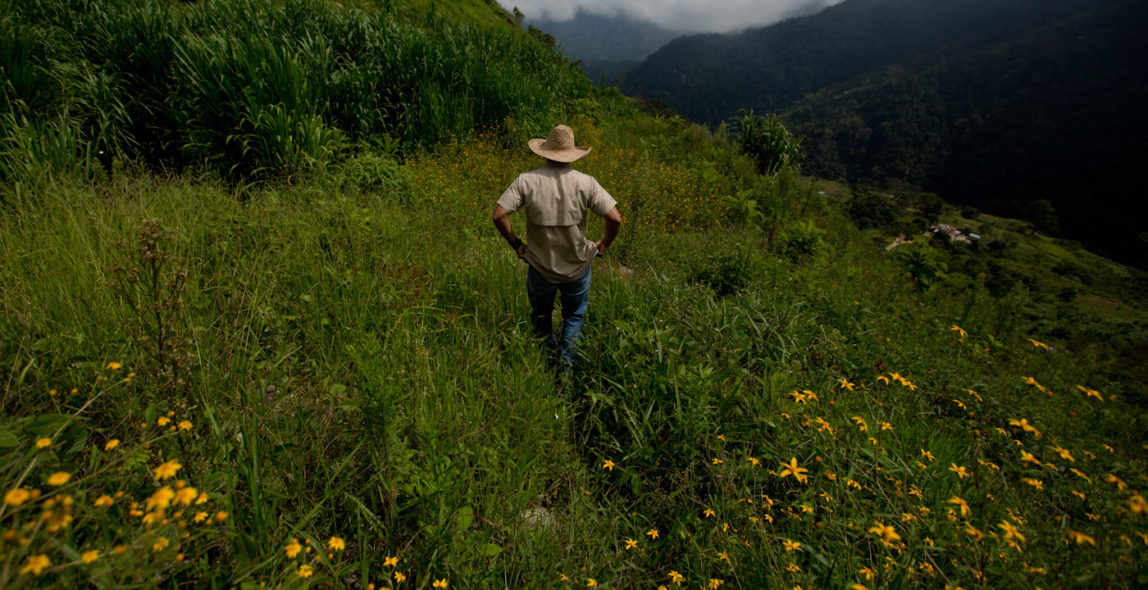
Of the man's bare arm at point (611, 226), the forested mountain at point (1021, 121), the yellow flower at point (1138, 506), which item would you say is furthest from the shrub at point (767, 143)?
the forested mountain at point (1021, 121)

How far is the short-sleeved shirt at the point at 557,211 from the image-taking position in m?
3.00

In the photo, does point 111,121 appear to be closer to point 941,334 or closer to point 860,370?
point 860,370

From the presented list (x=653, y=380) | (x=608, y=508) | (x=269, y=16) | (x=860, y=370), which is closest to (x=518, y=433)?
(x=608, y=508)

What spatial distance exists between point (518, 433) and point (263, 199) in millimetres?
4262

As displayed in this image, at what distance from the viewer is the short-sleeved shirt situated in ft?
9.83

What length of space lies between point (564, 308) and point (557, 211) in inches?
31.2

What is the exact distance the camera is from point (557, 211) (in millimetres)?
2998

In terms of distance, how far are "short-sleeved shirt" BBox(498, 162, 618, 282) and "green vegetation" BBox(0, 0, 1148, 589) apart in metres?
0.58

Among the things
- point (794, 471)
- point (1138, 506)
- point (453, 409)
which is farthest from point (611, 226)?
point (1138, 506)

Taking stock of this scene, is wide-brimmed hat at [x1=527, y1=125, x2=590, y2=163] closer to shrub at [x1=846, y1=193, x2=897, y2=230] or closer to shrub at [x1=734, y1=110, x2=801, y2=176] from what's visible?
shrub at [x1=734, y1=110, x2=801, y2=176]

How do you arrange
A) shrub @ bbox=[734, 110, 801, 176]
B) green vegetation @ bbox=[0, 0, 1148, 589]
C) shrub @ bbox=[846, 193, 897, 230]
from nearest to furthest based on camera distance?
green vegetation @ bbox=[0, 0, 1148, 589] → shrub @ bbox=[734, 110, 801, 176] → shrub @ bbox=[846, 193, 897, 230]

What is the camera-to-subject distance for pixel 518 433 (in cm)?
246

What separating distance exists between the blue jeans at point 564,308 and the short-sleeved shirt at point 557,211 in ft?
0.36

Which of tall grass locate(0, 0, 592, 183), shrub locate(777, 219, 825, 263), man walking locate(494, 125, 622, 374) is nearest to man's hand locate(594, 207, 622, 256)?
man walking locate(494, 125, 622, 374)
